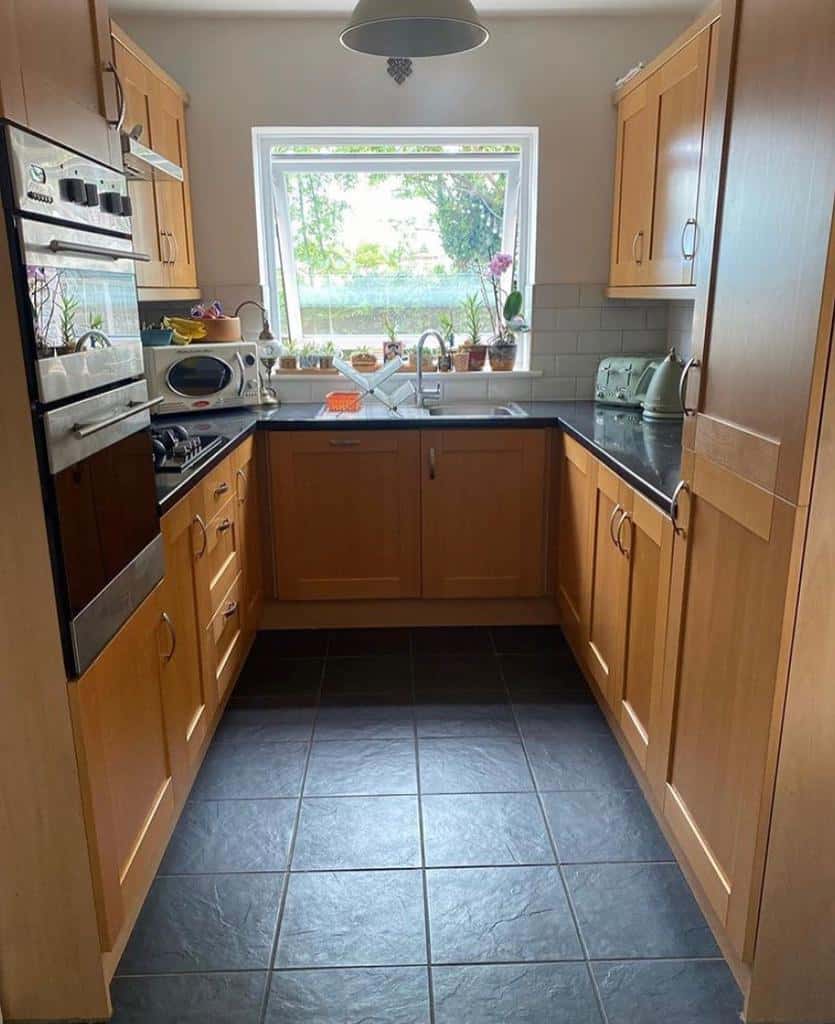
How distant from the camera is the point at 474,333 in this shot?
360 centimetres

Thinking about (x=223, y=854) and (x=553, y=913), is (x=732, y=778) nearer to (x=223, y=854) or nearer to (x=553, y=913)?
(x=553, y=913)

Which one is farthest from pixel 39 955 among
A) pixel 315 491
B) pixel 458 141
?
pixel 458 141

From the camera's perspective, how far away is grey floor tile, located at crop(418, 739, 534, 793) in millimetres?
2221

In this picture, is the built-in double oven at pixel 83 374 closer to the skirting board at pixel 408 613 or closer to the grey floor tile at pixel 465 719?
the grey floor tile at pixel 465 719

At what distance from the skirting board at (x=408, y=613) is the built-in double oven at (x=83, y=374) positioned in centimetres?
164

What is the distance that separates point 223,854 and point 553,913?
2.65 feet

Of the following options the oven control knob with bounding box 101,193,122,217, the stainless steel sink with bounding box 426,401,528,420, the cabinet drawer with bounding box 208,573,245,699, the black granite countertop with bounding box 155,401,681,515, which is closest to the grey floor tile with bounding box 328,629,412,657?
the cabinet drawer with bounding box 208,573,245,699

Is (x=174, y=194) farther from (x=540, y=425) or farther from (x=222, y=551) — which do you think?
(x=540, y=425)

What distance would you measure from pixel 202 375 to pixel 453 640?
4.69 feet

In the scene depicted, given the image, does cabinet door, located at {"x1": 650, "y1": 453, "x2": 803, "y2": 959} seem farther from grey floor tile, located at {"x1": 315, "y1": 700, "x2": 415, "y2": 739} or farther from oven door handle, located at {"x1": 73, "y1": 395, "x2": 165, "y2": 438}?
oven door handle, located at {"x1": 73, "y1": 395, "x2": 165, "y2": 438}

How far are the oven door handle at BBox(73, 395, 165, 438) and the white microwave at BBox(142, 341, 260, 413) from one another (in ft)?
4.49

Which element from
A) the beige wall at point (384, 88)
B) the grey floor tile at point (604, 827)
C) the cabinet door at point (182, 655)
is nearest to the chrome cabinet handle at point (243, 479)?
the cabinet door at point (182, 655)

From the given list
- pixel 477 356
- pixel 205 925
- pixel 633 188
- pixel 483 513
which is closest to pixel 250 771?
pixel 205 925

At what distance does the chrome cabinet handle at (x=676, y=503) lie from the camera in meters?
1.68
